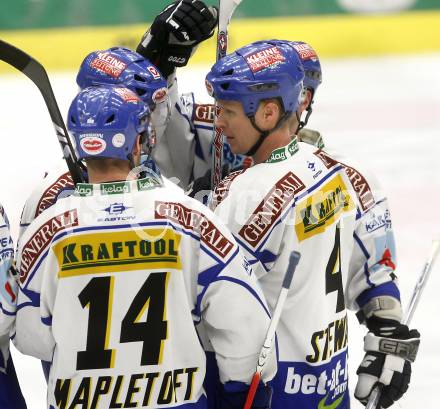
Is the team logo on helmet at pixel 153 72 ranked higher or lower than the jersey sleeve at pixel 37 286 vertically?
higher

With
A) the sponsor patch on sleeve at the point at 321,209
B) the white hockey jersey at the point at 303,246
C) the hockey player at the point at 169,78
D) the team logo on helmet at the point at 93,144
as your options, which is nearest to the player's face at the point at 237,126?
the white hockey jersey at the point at 303,246

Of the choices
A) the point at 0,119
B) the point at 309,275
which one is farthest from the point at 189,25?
the point at 0,119

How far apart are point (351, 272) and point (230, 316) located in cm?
80

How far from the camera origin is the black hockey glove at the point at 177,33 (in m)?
3.53

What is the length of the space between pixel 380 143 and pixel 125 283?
483 centimetres

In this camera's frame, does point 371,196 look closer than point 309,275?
No

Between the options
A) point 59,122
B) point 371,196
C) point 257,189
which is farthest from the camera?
point 371,196

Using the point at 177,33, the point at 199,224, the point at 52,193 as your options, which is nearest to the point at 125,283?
the point at 199,224

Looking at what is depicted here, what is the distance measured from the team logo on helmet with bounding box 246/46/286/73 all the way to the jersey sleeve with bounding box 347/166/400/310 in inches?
20.9

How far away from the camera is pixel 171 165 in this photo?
3.69m

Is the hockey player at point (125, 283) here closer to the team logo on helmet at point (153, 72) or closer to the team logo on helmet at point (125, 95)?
the team logo on helmet at point (125, 95)

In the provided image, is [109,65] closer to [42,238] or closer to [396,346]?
[42,238]

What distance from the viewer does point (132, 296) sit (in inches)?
96.7

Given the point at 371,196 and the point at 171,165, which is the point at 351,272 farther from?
the point at 171,165
